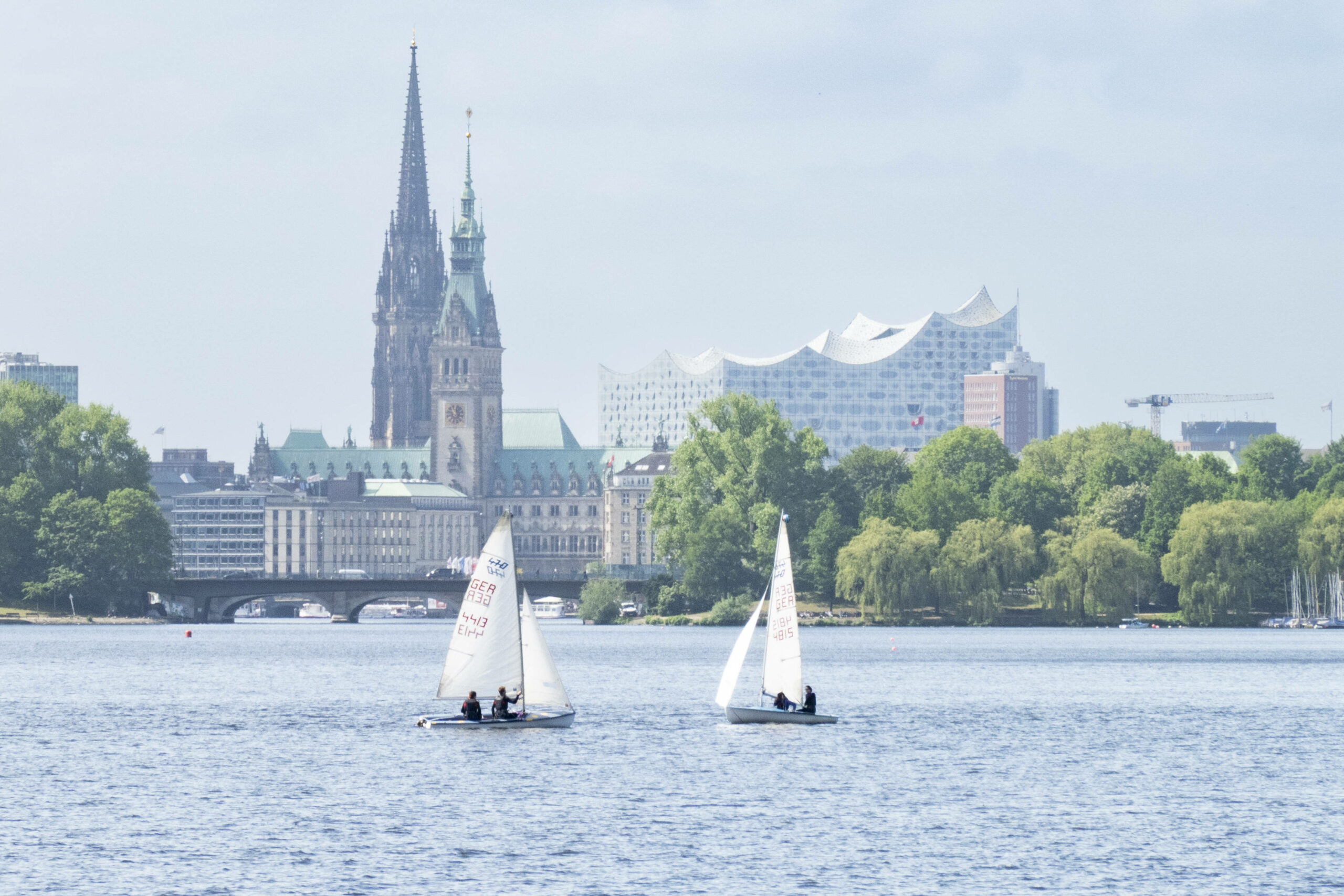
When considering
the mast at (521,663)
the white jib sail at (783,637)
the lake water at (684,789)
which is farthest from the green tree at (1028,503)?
the mast at (521,663)

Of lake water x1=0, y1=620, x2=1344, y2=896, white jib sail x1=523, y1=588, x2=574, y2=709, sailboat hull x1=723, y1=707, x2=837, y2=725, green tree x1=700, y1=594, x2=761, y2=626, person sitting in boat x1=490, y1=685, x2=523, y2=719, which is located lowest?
lake water x1=0, y1=620, x2=1344, y2=896

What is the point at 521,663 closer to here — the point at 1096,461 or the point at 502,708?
the point at 502,708

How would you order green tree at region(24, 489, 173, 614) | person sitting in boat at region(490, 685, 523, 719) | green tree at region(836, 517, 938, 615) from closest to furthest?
person sitting in boat at region(490, 685, 523, 719)
green tree at region(836, 517, 938, 615)
green tree at region(24, 489, 173, 614)

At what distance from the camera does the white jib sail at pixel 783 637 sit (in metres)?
74.0

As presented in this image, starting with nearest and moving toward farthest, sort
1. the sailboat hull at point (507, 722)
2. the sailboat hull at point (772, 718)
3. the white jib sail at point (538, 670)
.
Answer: the sailboat hull at point (507, 722), the white jib sail at point (538, 670), the sailboat hull at point (772, 718)

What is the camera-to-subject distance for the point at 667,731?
256 feet

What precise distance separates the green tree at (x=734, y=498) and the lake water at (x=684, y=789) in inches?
2312

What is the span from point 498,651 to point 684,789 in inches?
505

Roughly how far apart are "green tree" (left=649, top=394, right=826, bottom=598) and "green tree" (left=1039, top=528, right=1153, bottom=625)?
19296 mm

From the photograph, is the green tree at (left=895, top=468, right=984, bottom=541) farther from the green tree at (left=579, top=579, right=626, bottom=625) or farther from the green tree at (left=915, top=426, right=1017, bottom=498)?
the green tree at (left=579, top=579, right=626, bottom=625)

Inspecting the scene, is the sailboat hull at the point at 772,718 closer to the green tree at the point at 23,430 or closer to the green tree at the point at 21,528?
the green tree at the point at 21,528

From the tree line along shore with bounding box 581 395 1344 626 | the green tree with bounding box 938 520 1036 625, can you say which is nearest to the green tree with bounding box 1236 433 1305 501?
the tree line along shore with bounding box 581 395 1344 626

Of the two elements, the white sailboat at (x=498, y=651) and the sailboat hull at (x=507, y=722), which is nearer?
the white sailboat at (x=498, y=651)

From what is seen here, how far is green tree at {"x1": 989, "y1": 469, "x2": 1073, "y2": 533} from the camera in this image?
554ft
